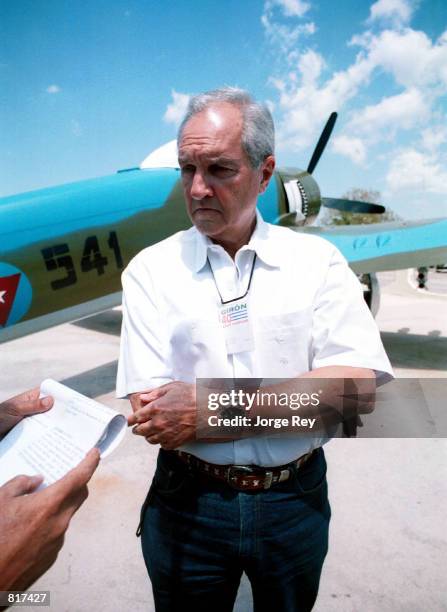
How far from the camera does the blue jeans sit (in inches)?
47.0

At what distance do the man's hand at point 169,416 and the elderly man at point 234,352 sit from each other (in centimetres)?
3

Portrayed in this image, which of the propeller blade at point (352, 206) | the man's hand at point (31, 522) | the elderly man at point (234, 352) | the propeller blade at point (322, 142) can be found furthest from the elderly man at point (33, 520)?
the propeller blade at point (352, 206)

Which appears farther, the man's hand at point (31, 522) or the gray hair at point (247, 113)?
the gray hair at point (247, 113)

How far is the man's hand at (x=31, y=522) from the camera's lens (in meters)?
0.80

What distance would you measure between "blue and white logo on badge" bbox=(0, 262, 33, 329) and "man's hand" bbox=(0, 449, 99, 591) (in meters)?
3.50

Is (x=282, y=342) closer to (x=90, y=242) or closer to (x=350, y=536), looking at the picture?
(x=350, y=536)

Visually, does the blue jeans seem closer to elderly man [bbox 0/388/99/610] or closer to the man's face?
elderly man [bbox 0/388/99/610]

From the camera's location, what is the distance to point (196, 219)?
1.31 metres

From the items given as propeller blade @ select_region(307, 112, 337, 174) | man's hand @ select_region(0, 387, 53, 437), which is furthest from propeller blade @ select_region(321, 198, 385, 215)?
man's hand @ select_region(0, 387, 53, 437)

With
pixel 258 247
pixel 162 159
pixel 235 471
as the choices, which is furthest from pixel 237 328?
pixel 162 159

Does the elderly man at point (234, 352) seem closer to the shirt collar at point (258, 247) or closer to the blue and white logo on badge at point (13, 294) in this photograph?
the shirt collar at point (258, 247)

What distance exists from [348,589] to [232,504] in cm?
122

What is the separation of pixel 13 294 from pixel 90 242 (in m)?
0.92

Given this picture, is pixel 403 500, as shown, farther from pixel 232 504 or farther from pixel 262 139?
pixel 262 139
